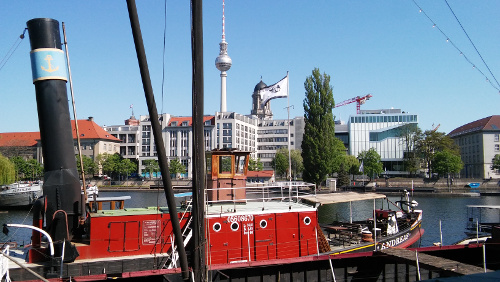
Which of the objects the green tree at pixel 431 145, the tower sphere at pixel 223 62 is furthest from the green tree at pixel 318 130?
the tower sphere at pixel 223 62

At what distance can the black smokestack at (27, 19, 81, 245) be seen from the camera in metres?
11.7

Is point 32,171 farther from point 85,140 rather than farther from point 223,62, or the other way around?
point 223,62

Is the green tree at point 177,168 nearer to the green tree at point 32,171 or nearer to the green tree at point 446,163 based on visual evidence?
the green tree at point 32,171

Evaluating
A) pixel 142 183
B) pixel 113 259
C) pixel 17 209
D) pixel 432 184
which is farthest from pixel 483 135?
pixel 113 259

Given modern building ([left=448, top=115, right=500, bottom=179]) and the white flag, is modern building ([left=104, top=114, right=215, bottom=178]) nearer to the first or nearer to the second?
modern building ([left=448, top=115, right=500, bottom=179])

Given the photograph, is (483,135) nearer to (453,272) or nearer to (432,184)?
(432,184)

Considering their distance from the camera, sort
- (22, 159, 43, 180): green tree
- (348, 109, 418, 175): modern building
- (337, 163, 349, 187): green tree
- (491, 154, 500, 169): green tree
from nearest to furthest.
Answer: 1. (337, 163, 349, 187): green tree
2. (22, 159, 43, 180): green tree
3. (491, 154, 500, 169): green tree
4. (348, 109, 418, 175): modern building

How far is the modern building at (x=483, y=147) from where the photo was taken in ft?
315

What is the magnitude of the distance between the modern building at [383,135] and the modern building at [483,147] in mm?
14637

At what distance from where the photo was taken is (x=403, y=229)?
22.9 metres

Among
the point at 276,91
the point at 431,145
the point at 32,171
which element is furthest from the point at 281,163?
the point at 276,91

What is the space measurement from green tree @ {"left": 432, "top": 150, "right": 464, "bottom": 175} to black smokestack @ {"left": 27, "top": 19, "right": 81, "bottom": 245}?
84430 millimetres

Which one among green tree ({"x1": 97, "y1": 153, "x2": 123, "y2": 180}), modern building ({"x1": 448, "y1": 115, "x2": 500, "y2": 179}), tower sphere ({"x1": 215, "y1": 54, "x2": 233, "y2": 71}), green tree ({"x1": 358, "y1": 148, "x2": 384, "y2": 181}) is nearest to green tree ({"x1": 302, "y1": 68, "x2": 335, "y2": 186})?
green tree ({"x1": 358, "y1": 148, "x2": 384, "y2": 181})

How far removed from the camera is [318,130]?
194ft
